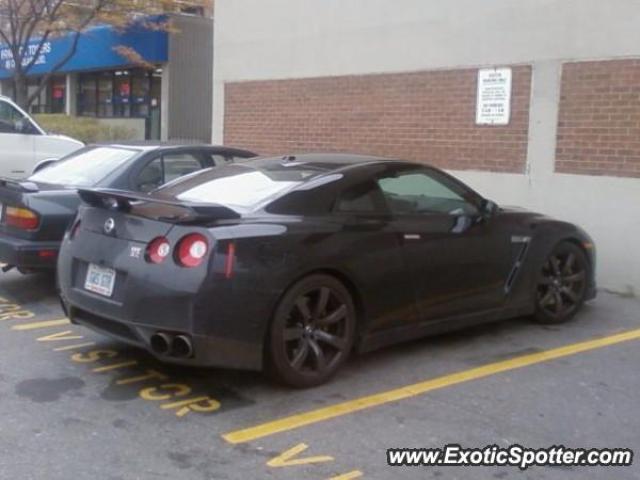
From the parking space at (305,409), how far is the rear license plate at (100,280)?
1.89 feet

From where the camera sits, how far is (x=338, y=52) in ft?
36.4

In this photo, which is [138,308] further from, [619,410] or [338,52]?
[338,52]

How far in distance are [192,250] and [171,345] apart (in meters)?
0.55

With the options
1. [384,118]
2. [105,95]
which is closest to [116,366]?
[384,118]

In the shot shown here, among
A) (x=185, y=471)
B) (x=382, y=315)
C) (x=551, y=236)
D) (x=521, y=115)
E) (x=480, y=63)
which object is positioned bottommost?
(x=185, y=471)

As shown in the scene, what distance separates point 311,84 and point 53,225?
5462mm

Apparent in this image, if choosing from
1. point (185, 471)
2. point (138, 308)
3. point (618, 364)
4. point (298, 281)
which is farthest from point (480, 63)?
point (185, 471)

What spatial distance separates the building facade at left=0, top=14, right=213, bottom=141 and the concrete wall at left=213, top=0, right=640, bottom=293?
36.6ft

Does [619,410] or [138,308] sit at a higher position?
[138,308]

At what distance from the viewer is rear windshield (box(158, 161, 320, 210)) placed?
203 inches

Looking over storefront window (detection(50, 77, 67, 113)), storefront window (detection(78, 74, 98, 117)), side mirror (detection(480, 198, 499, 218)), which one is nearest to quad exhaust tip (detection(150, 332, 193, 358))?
side mirror (detection(480, 198, 499, 218))

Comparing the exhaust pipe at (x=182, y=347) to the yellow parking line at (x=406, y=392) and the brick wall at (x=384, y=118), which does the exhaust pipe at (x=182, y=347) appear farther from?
the brick wall at (x=384, y=118)

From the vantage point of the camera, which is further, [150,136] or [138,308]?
[150,136]

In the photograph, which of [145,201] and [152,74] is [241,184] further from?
[152,74]
